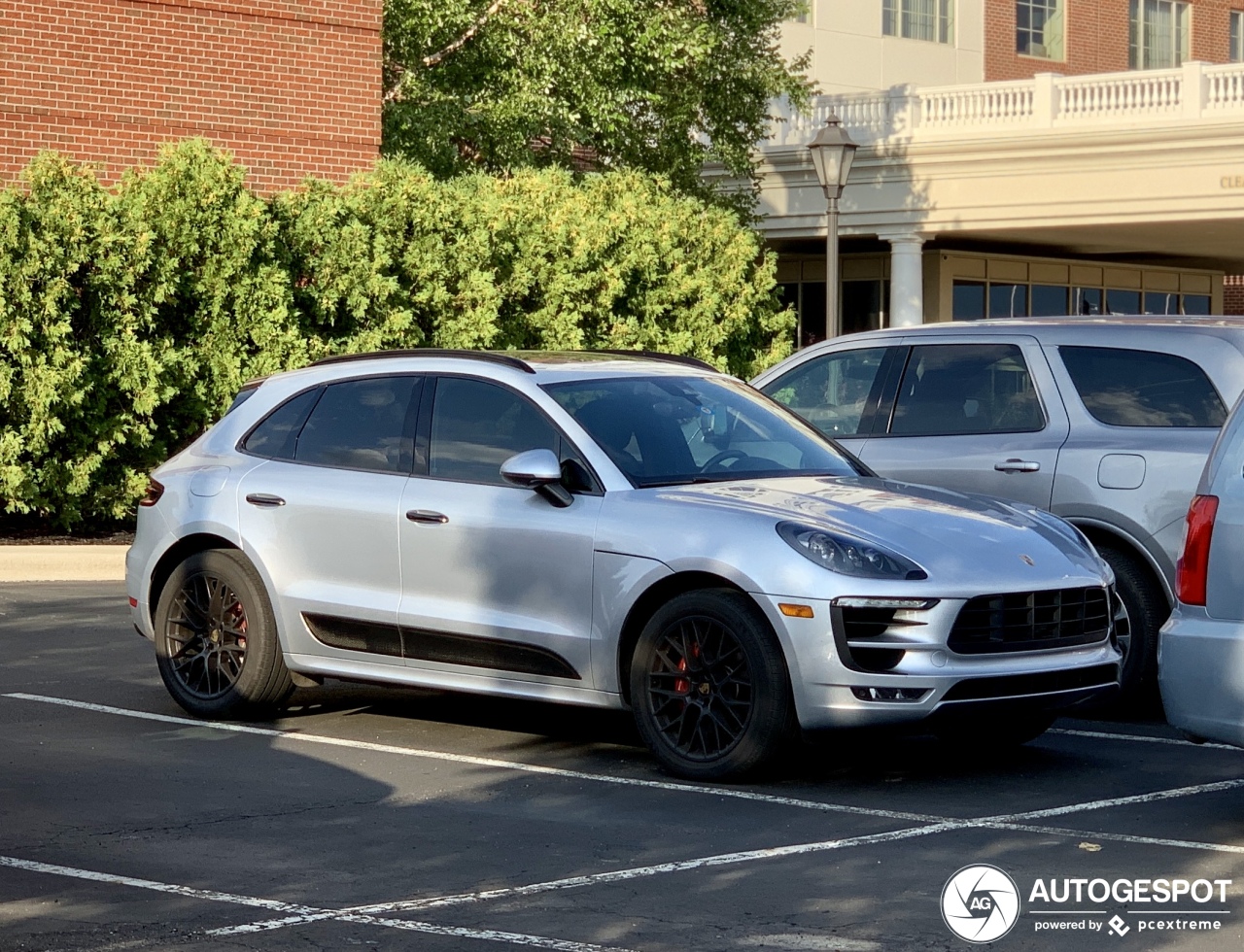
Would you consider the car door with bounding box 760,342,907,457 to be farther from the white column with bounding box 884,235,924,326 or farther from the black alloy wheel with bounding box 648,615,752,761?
the white column with bounding box 884,235,924,326

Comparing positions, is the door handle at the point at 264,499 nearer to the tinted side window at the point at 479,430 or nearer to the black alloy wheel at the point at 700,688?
the tinted side window at the point at 479,430

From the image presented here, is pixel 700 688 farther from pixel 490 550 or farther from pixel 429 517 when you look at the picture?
pixel 429 517

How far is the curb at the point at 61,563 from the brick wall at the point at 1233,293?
35038 mm

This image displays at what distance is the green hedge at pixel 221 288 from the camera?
1664 cm

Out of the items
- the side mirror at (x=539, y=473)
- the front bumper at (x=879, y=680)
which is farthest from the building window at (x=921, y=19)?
the front bumper at (x=879, y=680)

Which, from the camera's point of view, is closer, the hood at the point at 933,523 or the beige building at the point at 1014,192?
the hood at the point at 933,523

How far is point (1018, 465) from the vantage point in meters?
9.82

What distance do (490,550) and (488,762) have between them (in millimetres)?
881

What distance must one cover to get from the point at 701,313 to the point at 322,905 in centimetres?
1691

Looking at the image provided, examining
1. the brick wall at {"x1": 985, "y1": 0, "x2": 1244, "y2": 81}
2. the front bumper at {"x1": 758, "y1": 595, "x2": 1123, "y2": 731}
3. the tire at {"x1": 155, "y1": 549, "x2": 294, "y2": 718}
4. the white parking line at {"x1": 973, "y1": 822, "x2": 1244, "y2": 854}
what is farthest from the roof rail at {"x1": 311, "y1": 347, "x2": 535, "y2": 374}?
the brick wall at {"x1": 985, "y1": 0, "x2": 1244, "y2": 81}

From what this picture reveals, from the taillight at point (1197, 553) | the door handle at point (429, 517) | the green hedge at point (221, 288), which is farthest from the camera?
the green hedge at point (221, 288)

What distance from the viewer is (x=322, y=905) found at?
19.1 feet

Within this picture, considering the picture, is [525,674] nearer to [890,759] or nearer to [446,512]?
[446,512]

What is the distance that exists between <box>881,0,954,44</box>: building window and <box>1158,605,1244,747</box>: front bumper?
130 feet
